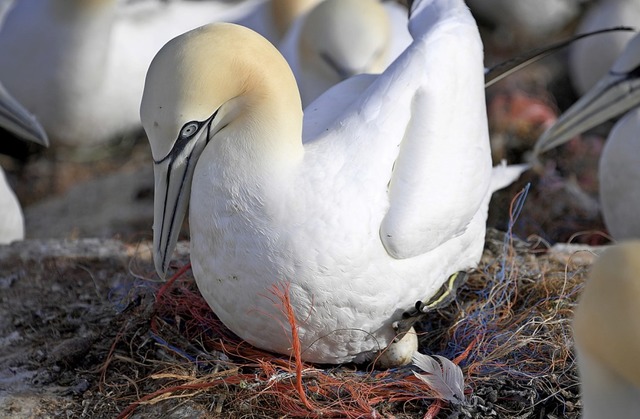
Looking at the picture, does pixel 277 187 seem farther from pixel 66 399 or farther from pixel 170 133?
pixel 66 399

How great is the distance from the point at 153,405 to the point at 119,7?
5.79 m

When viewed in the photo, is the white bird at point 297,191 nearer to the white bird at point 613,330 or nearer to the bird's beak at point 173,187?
the bird's beak at point 173,187

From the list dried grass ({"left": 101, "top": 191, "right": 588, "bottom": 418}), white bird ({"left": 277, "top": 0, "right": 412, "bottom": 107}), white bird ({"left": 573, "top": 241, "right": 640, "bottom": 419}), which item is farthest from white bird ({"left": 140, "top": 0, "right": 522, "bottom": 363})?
white bird ({"left": 277, "top": 0, "right": 412, "bottom": 107})

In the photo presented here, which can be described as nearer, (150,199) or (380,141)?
(380,141)

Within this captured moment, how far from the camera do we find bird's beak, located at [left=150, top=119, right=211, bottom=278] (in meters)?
3.42

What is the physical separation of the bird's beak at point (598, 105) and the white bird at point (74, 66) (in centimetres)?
370

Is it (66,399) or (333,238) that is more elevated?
(333,238)

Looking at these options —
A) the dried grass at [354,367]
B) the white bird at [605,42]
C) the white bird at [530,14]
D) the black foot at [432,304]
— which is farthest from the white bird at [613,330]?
the white bird at [530,14]

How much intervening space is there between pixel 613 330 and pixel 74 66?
20.1 ft

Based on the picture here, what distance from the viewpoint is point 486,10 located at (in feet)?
34.8

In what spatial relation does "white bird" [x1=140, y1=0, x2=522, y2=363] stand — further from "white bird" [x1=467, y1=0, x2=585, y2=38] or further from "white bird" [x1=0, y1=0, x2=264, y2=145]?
"white bird" [x1=467, y1=0, x2=585, y2=38]

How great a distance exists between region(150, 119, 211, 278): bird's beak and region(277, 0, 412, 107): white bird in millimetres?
2859

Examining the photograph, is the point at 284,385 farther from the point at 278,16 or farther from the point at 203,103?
the point at 278,16

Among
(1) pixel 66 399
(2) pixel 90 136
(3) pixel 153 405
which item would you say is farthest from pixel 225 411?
(2) pixel 90 136
